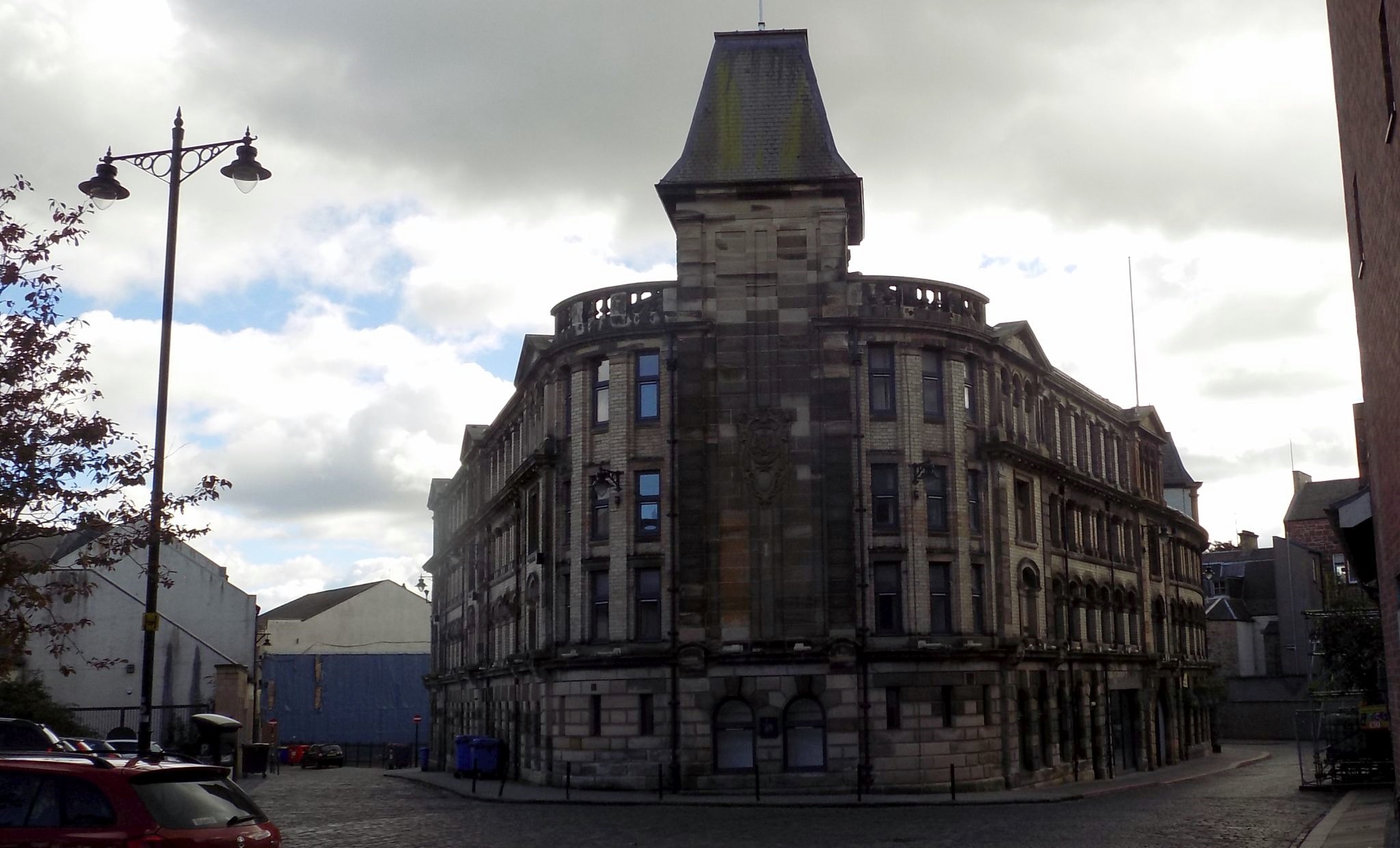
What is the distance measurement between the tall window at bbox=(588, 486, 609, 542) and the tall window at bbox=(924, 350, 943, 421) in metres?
9.14

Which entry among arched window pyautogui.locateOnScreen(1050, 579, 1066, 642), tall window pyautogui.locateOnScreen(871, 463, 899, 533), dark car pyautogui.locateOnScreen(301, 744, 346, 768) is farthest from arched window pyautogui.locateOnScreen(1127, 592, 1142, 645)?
dark car pyautogui.locateOnScreen(301, 744, 346, 768)

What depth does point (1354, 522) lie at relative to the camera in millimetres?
24312

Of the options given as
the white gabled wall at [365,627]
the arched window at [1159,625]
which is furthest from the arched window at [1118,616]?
the white gabled wall at [365,627]

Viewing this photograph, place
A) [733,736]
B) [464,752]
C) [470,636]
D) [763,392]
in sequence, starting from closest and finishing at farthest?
[733,736] < [763,392] < [464,752] < [470,636]

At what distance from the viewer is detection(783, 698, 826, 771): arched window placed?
37406mm

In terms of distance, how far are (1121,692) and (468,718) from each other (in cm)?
2470

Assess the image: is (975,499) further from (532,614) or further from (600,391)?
(532,614)

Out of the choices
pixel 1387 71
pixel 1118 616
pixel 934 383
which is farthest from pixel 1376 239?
pixel 1118 616

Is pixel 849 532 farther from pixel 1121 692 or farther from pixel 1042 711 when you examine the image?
pixel 1121 692

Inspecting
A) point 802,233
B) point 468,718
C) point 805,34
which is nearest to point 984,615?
point 802,233

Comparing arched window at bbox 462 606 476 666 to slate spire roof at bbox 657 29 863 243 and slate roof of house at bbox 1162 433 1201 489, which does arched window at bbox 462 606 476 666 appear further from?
slate roof of house at bbox 1162 433 1201 489

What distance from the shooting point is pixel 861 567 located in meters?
38.2

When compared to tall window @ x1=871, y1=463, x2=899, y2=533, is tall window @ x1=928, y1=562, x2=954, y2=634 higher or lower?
lower

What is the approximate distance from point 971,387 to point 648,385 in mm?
9049
